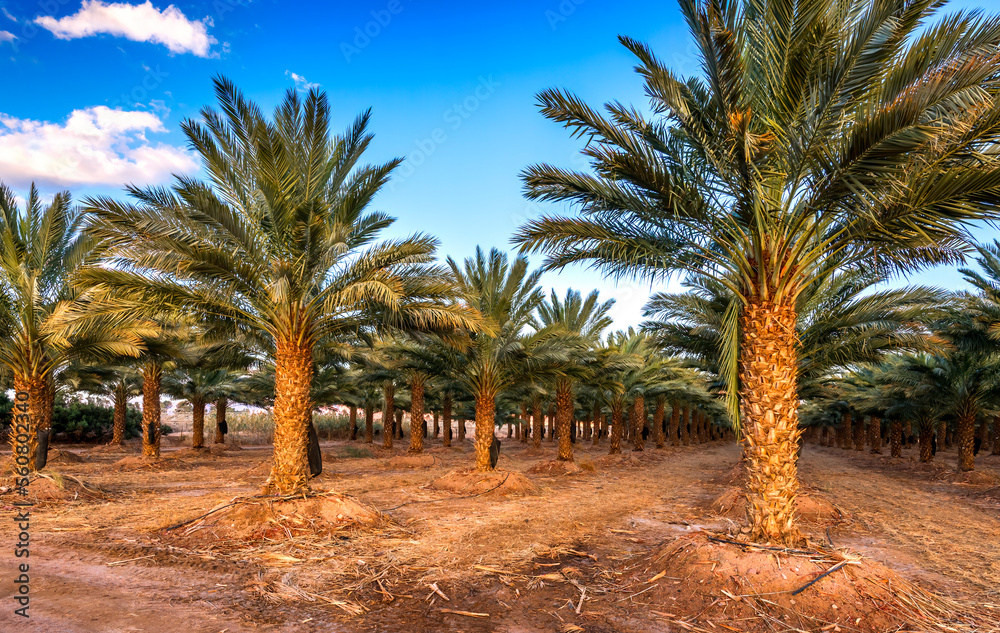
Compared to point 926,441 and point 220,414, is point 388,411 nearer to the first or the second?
point 220,414

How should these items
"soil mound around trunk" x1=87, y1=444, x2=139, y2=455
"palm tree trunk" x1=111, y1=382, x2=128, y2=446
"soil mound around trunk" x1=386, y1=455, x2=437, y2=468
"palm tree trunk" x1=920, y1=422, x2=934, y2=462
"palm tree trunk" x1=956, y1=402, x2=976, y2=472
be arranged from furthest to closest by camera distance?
"palm tree trunk" x1=111, y1=382, x2=128, y2=446
"palm tree trunk" x1=920, y1=422, x2=934, y2=462
"soil mound around trunk" x1=87, y1=444, x2=139, y2=455
"soil mound around trunk" x1=386, y1=455, x2=437, y2=468
"palm tree trunk" x1=956, y1=402, x2=976, y2=472

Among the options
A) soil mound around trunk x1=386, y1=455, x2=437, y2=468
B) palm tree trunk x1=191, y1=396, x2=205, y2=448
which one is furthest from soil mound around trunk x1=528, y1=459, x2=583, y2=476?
palm tree trunk x1=191, y1=396, x2=205, y2=448

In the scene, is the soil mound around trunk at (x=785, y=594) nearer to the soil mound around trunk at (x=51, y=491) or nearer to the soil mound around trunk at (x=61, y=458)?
the soil mound around trunk at (x=51, y=491)

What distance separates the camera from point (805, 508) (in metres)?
11.2

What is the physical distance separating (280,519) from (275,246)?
199 inches

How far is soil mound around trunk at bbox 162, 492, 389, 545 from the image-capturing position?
328 inches

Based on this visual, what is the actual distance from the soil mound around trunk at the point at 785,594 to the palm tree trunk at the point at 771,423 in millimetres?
563

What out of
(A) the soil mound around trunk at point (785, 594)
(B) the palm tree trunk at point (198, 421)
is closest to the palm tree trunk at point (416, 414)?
(B) the palm tree trunk at point (198, 421)

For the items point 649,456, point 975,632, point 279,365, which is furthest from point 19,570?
point 649,456

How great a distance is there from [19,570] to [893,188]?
11158 mm

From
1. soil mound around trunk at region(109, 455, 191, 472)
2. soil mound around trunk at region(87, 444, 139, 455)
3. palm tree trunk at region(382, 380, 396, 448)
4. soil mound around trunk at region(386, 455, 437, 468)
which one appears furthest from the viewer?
palm tree trunk at region(382, 380, 396, 448)

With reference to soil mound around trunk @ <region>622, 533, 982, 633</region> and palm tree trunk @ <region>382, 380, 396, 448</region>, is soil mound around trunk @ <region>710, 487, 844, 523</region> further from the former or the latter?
palm tree trunk @ <region>382, 380, 396, 448</region>

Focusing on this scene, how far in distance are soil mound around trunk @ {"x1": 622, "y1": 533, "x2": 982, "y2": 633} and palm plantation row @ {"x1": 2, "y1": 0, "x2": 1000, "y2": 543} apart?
0.71 m

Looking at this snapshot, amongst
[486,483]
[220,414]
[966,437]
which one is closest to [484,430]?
[486,483]
